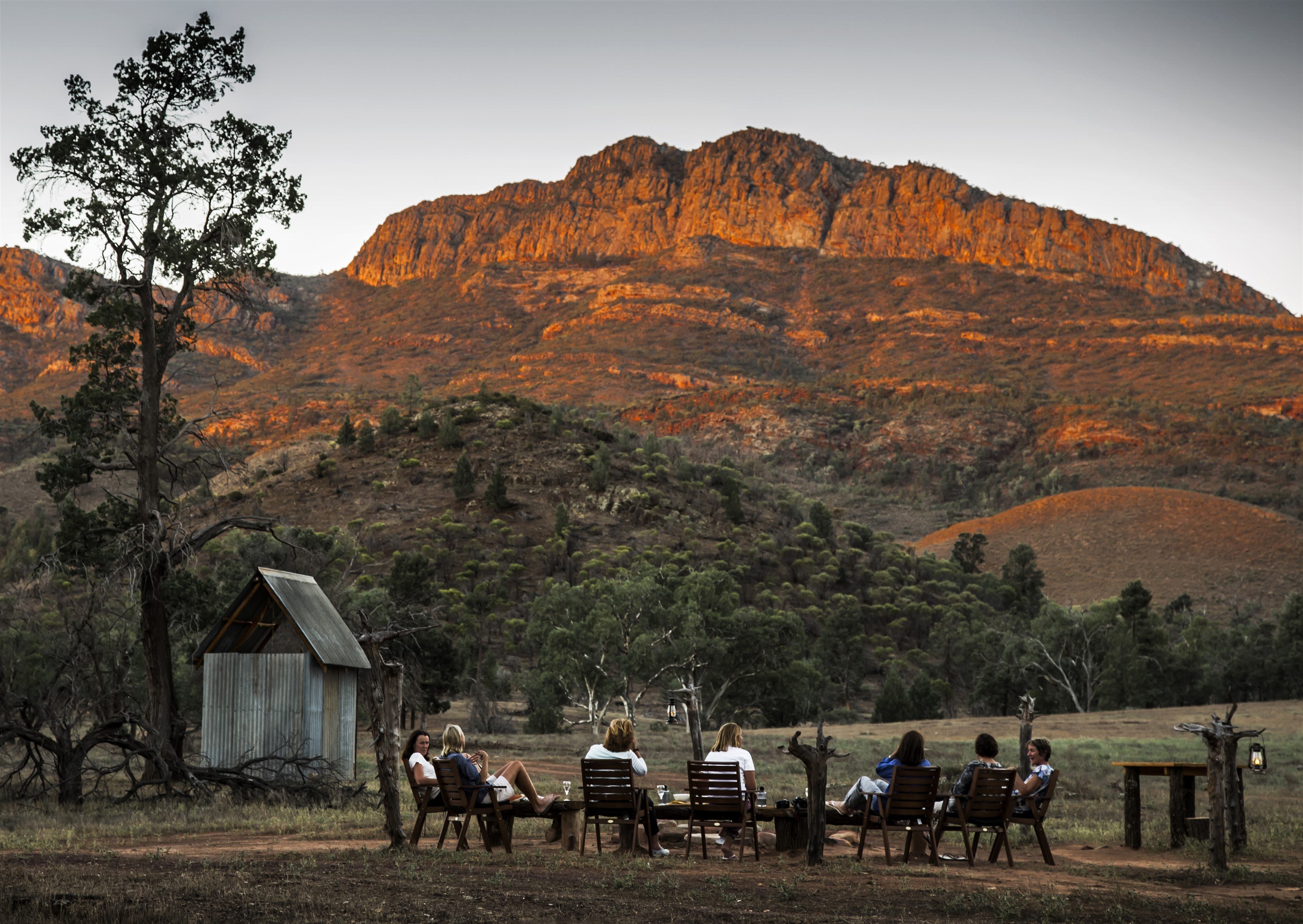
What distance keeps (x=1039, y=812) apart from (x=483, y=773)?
4.63m

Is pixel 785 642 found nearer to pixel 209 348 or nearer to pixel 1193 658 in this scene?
pixel 1193 658

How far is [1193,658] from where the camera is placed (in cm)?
4697

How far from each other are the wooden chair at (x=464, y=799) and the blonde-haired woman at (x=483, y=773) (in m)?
0.03

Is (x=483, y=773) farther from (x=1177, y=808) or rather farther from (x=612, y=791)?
(x=1177, y=808)

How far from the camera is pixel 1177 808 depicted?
11.6m

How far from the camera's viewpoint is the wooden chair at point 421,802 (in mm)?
10539

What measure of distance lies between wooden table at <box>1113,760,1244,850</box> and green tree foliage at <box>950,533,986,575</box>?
59.9 meters

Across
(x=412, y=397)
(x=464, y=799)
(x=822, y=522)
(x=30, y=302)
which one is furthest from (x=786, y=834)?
(x=30, y=302)

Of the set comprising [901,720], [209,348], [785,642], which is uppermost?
[209,348]

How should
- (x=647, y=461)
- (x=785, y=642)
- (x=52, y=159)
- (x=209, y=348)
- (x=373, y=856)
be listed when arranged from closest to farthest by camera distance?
(x=373, y=856) < (x=52, y=159) < (x=785, y=642) < (x=647, y=461) < (x=209, y=348)

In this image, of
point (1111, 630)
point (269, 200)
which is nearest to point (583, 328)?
point (1111, 630)

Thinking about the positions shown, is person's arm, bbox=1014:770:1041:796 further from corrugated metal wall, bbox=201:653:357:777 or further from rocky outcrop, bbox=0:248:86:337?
rocky outcrop, bbox=0:248:86:337

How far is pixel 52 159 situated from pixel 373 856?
11.8m

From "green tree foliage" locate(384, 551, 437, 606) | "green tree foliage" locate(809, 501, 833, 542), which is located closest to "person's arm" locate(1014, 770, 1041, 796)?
"green tree foliage" locate(384, 551, 437, 606)
